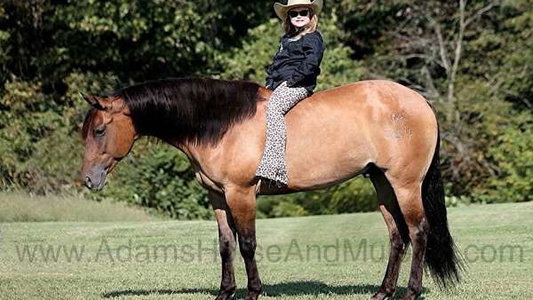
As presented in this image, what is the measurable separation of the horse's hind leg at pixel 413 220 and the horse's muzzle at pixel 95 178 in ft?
7.09

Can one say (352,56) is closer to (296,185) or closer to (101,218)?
(101,218)

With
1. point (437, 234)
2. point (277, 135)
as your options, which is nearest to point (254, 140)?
point (277, 135)

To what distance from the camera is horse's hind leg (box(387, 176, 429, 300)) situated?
7457mm

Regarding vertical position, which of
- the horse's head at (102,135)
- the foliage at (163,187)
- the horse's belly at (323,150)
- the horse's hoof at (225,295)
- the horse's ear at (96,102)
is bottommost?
the foliage at (163,187)

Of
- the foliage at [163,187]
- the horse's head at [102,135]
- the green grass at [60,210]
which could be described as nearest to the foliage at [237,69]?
the foliage at [163,187]

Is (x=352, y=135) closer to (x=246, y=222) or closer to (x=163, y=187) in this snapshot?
(x=246, y=222)

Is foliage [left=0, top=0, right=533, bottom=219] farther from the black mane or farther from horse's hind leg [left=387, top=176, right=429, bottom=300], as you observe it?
the black mane

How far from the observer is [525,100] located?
2053 centimetres

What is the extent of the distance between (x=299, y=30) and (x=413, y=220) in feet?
5.59

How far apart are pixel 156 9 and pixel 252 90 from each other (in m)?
13.3

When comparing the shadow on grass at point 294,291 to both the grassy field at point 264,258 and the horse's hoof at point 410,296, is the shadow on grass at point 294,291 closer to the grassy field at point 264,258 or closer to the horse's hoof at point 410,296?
the grassy field at point 264,258

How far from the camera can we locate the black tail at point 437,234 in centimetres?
778

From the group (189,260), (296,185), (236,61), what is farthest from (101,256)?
(236,61)

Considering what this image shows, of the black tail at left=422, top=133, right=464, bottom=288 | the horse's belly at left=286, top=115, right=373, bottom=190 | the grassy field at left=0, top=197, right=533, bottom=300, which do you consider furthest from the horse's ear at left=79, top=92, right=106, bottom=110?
the black tail at left=422, top=133, right=464, bottom=288
